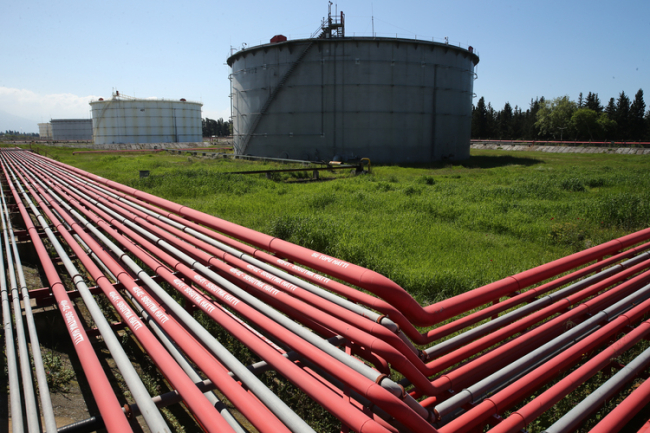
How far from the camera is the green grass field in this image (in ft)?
22.1

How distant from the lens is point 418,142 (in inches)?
1210

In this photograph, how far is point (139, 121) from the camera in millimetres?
59188

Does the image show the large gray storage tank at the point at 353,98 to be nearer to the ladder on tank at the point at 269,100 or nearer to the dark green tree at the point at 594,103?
the ladder on tank at the point at 269,100

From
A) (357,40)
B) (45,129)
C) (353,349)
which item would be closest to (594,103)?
(357,40)

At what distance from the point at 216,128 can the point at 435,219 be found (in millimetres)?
131145

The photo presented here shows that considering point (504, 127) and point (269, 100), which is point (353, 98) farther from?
point (504, 127)

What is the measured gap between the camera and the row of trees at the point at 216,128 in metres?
130

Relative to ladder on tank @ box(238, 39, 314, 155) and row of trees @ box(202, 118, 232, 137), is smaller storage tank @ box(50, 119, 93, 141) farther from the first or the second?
ladder on tank @ box(238, 39, 314, 155)

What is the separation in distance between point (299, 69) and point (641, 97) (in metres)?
69.2

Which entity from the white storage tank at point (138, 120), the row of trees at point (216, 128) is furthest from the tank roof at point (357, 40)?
the row of trees at point (216, 128)

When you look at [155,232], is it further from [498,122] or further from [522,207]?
[498,122]

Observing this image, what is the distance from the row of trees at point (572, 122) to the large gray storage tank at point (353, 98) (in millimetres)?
50930

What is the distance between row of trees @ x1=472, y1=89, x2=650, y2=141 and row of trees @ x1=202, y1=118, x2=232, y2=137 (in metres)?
79.0

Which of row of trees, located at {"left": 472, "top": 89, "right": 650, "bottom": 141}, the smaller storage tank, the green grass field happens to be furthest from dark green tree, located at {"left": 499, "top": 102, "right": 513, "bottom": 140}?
the smaller storage tank
